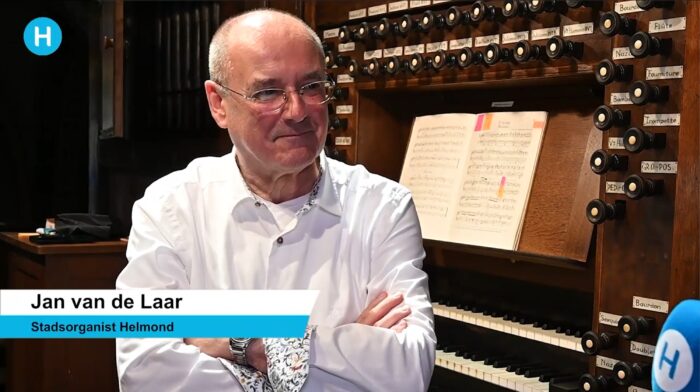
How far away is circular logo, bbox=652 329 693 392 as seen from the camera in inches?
62.2

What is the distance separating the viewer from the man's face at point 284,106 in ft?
6.50

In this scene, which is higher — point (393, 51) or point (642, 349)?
point (393, 51)

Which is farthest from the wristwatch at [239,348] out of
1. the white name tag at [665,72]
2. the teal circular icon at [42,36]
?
the teal circular icon at [42,36]

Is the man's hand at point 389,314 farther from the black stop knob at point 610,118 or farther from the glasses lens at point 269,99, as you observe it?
the black stop knob at point 610,118

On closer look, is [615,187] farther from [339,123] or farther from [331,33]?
[331,33]

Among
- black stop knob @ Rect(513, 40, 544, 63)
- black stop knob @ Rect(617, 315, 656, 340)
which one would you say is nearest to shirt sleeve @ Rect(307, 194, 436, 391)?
black stop knob @ Rect(617, 315, 656, 340)

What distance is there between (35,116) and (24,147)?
0.77 feet

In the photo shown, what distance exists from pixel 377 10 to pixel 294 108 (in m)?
1.86

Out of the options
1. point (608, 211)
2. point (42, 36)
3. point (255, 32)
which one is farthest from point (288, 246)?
point (42, 36)

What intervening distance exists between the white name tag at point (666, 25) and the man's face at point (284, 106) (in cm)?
117

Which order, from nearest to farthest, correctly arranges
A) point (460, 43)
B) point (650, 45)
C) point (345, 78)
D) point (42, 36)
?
point (650, 45)
point (460, 43)
point (345, 78)
point (42, 36)

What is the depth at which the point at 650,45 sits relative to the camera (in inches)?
101

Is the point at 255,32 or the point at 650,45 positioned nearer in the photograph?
the point at 255,32

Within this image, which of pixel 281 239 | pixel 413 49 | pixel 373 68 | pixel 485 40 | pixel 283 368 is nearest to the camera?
pixel 283 368
